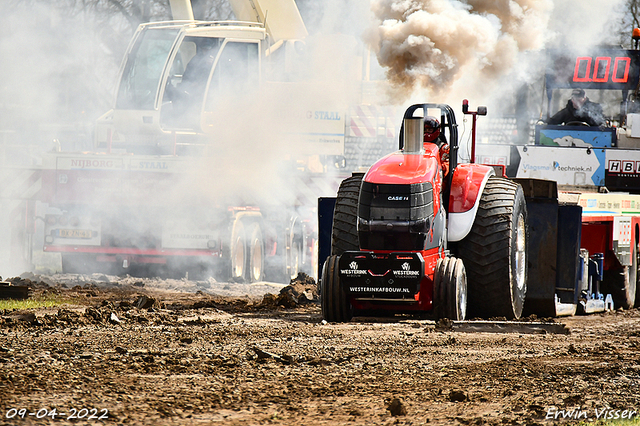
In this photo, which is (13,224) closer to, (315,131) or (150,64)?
(150,64)

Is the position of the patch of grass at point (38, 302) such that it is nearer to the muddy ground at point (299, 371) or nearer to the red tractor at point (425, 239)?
the muddy ground at point (299, 371)

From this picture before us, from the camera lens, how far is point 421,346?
21.9 ft

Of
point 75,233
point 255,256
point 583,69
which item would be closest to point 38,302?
point 75,233

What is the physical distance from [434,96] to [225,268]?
4.76 meters

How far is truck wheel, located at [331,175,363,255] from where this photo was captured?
8398 mm

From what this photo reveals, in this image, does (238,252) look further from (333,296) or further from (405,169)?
(405,169)

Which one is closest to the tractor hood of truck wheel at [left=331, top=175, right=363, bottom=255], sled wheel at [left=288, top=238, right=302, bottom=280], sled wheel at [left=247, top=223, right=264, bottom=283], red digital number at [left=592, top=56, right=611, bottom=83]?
truck wheel at [left=331, top=175, right=363, bottom=255]

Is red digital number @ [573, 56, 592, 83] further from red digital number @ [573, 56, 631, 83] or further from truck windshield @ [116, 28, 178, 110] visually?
truck windshield @ [116, 28, 178, 110]

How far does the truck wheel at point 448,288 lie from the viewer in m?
7.66

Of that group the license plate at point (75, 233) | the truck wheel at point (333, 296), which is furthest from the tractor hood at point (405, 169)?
the license plate at point (75, 233)

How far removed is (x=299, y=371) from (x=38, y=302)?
5566 millimetres

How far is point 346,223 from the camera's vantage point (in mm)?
8453

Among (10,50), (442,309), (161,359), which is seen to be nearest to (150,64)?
(10,50)

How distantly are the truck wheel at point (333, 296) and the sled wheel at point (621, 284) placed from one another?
205 inches
